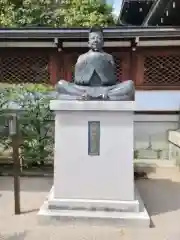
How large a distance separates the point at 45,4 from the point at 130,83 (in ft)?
46.6

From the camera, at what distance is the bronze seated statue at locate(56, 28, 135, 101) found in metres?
4.54

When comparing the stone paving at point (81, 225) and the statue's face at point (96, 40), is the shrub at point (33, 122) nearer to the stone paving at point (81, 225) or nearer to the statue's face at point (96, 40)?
the stone paving at point (81, 225)

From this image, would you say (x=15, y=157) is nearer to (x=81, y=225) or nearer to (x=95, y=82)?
(x=81, y=225)

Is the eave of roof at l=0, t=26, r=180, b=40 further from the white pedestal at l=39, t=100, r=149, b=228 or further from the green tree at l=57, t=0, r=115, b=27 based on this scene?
the green tree at l=57, t=0, r=115, b=27

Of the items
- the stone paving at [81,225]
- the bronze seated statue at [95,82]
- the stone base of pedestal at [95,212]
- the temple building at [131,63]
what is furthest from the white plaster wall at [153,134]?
the stone base of pedestal at [95,212]

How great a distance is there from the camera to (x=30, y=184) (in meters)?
6.54

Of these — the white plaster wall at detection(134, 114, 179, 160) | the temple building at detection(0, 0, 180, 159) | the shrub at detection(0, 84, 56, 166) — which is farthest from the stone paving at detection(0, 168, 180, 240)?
the temple building at detection(0, 0, 180, 159)

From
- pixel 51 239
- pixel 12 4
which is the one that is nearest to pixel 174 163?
pixel 51 239

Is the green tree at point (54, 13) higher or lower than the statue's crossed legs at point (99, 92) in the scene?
higher

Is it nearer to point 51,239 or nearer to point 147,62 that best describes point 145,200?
point 51,239

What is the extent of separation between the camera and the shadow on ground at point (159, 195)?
5067mm

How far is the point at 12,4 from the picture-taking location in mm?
16938

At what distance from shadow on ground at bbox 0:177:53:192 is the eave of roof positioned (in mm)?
4007

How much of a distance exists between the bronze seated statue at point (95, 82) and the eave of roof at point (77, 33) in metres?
4.36
